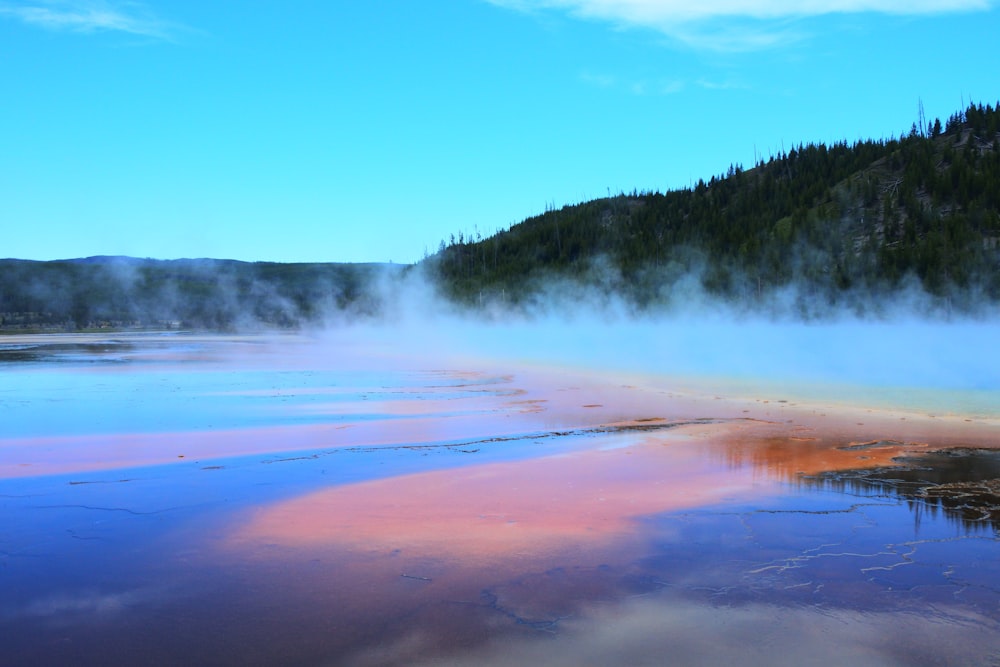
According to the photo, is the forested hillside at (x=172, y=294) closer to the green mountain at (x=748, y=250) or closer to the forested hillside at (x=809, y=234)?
the green mountain at (x=748, y=250)

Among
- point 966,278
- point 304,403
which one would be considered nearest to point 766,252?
point 966,278

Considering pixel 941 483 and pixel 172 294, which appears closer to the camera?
pixel 941 483

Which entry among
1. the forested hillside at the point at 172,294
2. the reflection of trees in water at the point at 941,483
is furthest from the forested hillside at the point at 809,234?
the reflection of trees in water at the point at 941,483

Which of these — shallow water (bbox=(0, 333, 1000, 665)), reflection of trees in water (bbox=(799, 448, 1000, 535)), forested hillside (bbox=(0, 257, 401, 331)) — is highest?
forested hillside (bbox=(0, 257, 401, 331))

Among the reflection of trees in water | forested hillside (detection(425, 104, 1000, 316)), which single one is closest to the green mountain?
forested hillside (detection(425, 104, 1000, 316))

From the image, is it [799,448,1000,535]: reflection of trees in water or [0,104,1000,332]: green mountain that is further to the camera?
[0,104,1000,332]: green mountain

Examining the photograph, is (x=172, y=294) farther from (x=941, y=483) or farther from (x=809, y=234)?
(x=941, y=483)

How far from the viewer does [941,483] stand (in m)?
8.01

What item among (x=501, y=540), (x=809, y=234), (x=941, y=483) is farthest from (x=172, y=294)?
(x=941, y=483)

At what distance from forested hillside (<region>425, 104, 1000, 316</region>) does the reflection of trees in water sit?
43.7 metres

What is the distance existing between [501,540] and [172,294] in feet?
452

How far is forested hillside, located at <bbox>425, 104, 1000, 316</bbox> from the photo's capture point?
52.6m

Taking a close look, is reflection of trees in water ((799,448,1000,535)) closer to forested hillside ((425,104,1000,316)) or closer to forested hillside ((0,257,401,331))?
forested hillside ((425,104,1000,316))

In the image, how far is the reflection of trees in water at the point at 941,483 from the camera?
6.95m
